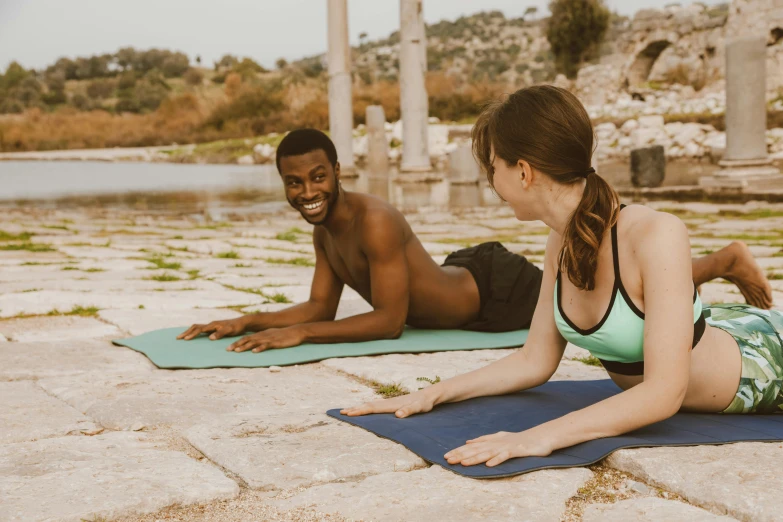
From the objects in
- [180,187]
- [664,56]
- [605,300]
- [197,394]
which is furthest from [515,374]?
[664,56]

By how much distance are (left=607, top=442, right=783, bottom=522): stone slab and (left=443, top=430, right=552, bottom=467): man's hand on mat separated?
18 cm

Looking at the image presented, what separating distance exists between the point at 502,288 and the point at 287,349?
3.56 feet

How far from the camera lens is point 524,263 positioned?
449cm

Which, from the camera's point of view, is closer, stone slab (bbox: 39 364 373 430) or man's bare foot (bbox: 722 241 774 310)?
stone slab (bbox: 39 364 373 430)

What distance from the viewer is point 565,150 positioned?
7.72 ft

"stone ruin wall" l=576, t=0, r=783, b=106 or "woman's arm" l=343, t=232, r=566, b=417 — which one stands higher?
"stone ruin wall" l=576, t=0, r=783, b=106

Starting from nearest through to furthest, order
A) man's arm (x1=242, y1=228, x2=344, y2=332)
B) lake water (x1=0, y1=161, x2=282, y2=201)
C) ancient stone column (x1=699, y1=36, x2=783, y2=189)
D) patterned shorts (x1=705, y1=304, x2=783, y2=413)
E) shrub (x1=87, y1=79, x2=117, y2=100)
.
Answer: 1. patterned shorts (x1=705, y1=304, x2=783, y2=413)
2. man's arm (x1=242, y1=228, x2=344, y2=332)
3. ancient stone column (x1=699, y1=36, x2=783, y2=189)
4. lake water (x1=0, y1=161, x2=282, y2=201)
5. shrub (x1=87, y1=79, x2=117, y2=100)

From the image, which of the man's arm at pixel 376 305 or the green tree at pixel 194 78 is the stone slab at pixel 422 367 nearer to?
the man's arm at pixel 376 305

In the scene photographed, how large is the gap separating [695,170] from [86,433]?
53.1 ft

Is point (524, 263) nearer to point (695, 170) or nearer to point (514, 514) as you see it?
point (514, 514)

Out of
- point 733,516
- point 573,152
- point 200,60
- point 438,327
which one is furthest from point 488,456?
point 200,60

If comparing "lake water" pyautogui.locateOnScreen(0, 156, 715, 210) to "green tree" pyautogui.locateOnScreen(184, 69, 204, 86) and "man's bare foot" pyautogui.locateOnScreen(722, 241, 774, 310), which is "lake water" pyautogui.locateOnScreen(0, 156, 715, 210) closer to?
"man's bare foot" pyautogui.locateOnScreen(722, 241, 774, 310)

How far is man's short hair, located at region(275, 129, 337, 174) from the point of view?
3871 mm

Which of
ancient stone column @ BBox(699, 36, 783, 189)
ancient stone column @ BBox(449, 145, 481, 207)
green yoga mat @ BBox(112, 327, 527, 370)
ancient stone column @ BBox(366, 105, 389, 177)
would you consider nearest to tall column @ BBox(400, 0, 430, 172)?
ancient stone column @ BBox(449, 145, 481, 207)
